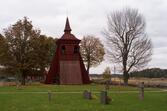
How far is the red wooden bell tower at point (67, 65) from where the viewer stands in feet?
215

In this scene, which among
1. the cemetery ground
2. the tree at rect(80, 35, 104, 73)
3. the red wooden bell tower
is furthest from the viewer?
the tree at rect(80, 35, 104, 73)

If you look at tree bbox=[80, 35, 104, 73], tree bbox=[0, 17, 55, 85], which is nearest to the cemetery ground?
tree bbox=[0, 17, 55, 85]

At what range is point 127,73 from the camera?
214 feet

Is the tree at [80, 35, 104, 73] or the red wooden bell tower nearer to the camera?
the red wooden bell tower

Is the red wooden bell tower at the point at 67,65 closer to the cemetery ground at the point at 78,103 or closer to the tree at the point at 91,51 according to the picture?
the tree at the point at 91,51

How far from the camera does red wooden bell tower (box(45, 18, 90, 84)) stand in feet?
215

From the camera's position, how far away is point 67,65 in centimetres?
6656

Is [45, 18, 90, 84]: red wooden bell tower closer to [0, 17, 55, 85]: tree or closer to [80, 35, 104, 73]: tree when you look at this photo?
[0, 17, 55, 85]: tree

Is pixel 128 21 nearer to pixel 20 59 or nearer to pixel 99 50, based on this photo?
pixel 20 59

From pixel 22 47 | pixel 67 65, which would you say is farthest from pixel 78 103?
pixel 22 47

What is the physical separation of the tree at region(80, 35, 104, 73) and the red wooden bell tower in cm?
2177

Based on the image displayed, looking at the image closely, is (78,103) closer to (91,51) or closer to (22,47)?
(22,47)

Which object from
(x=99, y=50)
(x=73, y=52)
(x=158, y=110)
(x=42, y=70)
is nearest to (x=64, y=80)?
(x=73, y=52)

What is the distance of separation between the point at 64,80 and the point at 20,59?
8.64 metres
